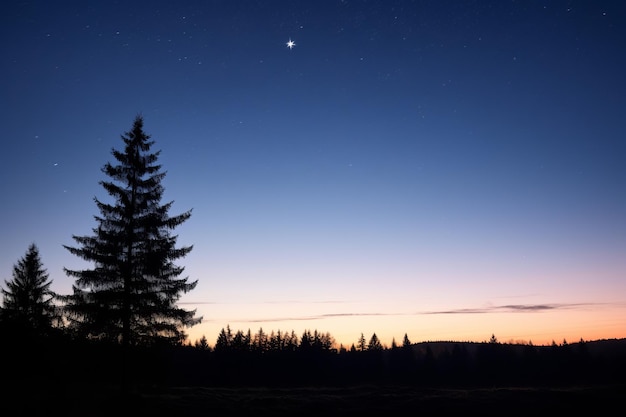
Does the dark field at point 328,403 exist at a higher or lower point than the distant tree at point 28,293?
lower

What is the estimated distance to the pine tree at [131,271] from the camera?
19.3m

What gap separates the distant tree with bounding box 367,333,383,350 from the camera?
96.5 meters

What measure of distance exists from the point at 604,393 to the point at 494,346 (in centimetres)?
8631

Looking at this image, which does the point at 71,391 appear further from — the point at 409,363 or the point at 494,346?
the point at 494,346

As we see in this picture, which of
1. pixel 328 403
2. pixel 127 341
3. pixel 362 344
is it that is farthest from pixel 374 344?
pixel 127 341

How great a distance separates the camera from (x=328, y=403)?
1063 inches

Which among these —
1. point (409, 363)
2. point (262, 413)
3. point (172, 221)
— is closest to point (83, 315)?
point (172, 221)

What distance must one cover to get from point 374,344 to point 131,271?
86.3 meters

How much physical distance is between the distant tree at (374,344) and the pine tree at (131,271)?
272 ft

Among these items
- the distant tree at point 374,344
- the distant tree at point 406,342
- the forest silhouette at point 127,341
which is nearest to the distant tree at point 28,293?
the forest silhouette at point 127,341

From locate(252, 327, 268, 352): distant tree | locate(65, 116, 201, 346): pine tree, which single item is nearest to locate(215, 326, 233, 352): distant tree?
locate(252, 327, 268, 352): distant tree

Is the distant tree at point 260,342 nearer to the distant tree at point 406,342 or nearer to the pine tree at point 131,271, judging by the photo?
the distant tree at point 406,342

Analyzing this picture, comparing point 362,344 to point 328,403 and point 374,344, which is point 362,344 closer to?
point 374,344

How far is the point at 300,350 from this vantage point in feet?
270
